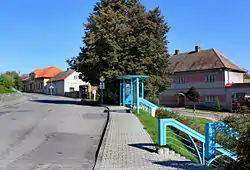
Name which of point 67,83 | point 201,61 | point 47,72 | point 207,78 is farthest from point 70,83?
point 207,78

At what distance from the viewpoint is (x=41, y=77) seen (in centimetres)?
Answer: 8288

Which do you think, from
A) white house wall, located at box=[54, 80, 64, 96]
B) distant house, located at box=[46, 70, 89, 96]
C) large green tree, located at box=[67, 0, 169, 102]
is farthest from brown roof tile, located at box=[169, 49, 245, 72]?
white house wall, located at box=[54, 80, 64, 96]

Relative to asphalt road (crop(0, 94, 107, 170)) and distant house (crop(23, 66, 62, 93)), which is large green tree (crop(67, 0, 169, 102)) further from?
distant house (crop(23, 66, 62, 93))

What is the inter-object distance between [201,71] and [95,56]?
68.3 ft

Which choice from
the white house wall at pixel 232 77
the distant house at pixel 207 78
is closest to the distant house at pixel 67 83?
the distant house at pixel 207 78

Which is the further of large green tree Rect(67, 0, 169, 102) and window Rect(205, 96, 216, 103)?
window Rect(205, 96, 216, 103)

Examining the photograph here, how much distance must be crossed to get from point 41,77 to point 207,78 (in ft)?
188

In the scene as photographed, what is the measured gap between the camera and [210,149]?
766cm

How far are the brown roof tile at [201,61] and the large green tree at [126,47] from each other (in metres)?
9.50

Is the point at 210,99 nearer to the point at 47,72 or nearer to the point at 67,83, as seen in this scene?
the point at 67,83

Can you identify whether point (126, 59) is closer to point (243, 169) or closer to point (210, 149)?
point (210, 149)

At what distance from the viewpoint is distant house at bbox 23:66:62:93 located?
82500 mm

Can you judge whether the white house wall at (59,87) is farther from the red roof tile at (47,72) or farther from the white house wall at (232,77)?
the white house wall at (232,77)

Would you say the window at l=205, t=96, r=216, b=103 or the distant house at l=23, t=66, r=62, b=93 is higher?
the distant house at l=23, t=66, r=62, b=93
